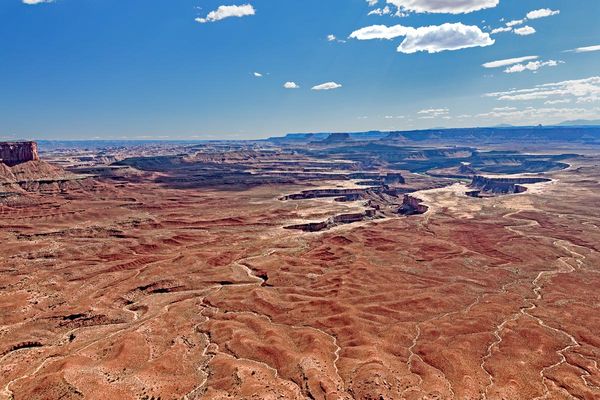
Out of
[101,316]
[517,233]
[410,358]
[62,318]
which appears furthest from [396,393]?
[517,233]

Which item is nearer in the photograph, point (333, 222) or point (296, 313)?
point (296, 313)

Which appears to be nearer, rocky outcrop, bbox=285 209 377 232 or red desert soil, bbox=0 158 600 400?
red desert soil, bbox=0 158 600 400

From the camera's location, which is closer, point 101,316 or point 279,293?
point 101,316

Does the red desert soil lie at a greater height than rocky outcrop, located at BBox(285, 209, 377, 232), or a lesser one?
greater

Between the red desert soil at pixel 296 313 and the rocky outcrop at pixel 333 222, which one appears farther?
the rocky outcrop at pixel 333 222

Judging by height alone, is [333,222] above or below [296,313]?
below

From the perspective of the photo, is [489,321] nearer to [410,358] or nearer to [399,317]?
[399,317]

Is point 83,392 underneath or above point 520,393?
above

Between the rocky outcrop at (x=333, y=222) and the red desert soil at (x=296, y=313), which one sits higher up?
the red desert soil at (x=296, y=313)
